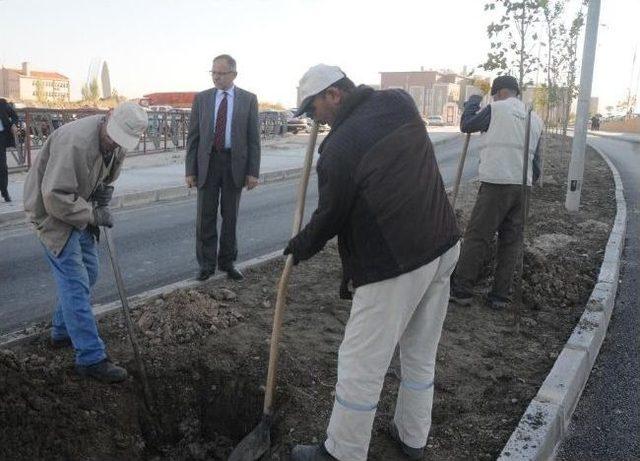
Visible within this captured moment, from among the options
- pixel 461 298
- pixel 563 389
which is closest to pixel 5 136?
pixel 461 298

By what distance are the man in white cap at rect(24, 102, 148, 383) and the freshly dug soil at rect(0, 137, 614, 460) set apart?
0.79 feet

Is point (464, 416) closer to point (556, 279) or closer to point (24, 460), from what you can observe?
point (24, 460)

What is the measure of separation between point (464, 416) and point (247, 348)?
1.48 metres

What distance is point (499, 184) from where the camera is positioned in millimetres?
4941

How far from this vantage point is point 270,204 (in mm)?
11188

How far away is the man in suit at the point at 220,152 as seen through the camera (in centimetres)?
528

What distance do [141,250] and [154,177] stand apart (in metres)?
6.80

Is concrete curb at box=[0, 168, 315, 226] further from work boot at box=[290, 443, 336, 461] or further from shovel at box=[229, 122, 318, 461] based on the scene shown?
work boot at box=[290, 443, 336, 461]

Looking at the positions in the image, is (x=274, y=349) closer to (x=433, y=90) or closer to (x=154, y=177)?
(x=154, y=177)

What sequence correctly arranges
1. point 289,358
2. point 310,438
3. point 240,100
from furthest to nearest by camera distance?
point 240,100
point 289,358
point 310,438

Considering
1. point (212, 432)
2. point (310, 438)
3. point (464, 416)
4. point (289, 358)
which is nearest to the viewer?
point (310, 438)

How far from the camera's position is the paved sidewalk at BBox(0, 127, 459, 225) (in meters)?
10.4

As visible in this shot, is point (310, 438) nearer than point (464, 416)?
Yes

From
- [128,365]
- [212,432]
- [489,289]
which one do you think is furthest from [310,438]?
[489,289]
